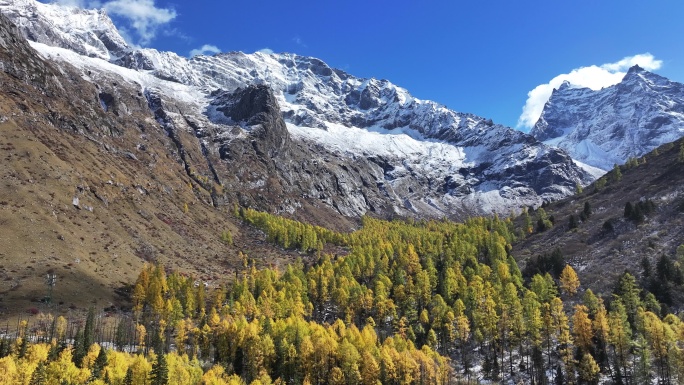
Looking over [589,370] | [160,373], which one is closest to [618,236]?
[589,370]

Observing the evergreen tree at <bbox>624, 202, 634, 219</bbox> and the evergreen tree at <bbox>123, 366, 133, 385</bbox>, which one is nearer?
the evergreen tree at <bbox>123, 366, 133, 385</bbox>

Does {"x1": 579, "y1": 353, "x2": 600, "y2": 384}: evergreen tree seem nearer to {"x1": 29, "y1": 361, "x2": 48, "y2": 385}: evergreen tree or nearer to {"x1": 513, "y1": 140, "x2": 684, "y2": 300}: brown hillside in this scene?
{"x1": 513, "y1": 140, "x2": 684, "y2": 300}: brown hillside

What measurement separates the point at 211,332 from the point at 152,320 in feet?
95.8

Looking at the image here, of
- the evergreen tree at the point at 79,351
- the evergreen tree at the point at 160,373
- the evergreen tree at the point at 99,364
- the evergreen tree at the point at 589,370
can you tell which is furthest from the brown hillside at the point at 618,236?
the evergreen tree at the point at 79,351

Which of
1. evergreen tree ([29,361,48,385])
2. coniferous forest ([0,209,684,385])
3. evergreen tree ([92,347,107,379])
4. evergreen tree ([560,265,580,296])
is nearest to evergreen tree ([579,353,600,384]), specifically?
coniferous forest ([0,209,684,385])

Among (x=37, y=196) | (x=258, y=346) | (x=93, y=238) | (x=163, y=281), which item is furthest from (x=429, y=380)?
(x=37, y=196)

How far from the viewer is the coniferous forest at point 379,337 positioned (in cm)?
8969

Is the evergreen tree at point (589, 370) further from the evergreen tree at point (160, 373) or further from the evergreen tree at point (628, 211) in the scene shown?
the evergreen tree at point (628, 211)

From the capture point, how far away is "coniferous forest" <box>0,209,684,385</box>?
89.7 meters

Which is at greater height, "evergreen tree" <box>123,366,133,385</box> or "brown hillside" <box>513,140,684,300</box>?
"brown hillside" <box>513,140,684,300</box>

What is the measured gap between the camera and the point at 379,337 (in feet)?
399

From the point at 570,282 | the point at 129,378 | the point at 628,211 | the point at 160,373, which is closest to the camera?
the point at 160,373

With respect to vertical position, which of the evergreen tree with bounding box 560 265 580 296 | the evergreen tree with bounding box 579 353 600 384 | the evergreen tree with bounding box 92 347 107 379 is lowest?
the evergreen tree with bounding box 579 353 600 384

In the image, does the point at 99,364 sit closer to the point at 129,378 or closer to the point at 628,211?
the point at 129,378
